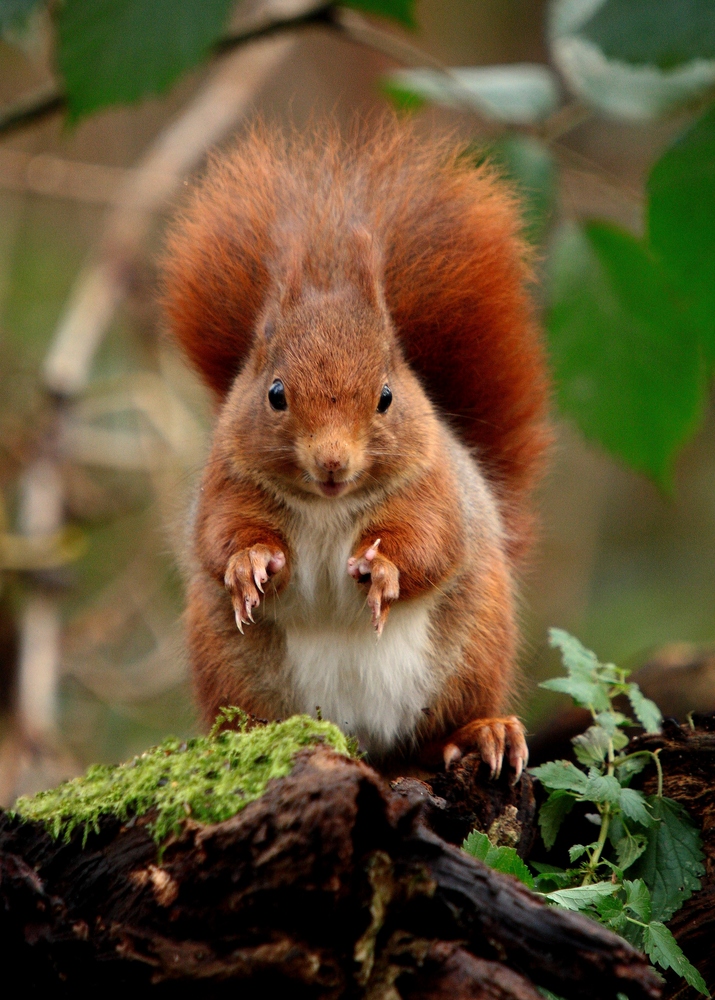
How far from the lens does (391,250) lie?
1.69 m

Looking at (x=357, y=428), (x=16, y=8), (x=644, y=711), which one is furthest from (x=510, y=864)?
(x=16, y=8)

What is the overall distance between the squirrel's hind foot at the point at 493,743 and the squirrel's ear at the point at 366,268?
596 millimetres

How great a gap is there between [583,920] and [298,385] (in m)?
0.78

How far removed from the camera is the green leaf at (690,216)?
4.53 feet

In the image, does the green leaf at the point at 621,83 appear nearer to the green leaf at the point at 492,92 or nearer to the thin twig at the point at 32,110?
the green leaf at the point at 492,92

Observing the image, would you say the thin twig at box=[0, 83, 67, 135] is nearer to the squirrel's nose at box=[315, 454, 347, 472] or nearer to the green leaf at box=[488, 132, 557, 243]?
the green leaf at box=[488, 132, 557, 243]

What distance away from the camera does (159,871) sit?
1002 mm

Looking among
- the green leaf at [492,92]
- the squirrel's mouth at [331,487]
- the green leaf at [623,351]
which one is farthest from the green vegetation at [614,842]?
the green leaf at [492,92]

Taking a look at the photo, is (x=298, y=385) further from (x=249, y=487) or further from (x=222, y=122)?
(x=222, y=122)

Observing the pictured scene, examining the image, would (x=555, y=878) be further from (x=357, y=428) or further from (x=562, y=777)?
(x=357, y=428)

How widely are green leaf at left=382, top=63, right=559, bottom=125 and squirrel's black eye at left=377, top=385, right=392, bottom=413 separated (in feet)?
1.92

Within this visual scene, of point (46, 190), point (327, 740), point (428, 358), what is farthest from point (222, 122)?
point (327, 740)

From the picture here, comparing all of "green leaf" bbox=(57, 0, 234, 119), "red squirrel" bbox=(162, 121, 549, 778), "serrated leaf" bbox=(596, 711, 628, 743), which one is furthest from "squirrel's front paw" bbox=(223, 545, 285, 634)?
"green leaf" bbox=(57, 0, 234, 119)

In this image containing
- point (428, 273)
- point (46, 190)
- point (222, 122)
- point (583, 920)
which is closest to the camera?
point (583, 920)
